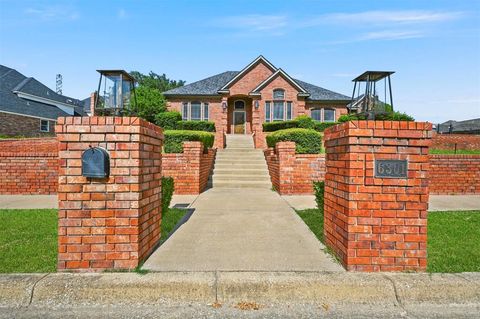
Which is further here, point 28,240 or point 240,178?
point 240,178

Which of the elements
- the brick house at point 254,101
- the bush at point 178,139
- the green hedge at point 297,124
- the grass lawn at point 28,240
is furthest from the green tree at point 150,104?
the grass lawn at point 28,240

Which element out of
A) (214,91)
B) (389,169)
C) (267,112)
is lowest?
(389,169)

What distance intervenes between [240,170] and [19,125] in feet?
74.7

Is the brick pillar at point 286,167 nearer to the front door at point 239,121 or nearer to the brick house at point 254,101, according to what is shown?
the brick house at point 254,101

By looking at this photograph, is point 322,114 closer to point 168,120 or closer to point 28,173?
point 168,120

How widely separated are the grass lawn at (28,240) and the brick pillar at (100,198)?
17.4 inches

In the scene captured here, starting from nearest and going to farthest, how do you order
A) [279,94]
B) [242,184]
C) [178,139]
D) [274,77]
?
[242,184] < [178,139] < [274,77] < [279,94]

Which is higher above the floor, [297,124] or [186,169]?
[297,124]

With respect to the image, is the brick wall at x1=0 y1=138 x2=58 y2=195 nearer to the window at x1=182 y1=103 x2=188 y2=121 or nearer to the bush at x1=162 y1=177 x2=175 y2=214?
the bush at x1=162 y1=177 x2=175 y2=214

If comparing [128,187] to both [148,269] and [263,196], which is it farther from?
[263,196]

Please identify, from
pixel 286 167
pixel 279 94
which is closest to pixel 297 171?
pixel 286 167

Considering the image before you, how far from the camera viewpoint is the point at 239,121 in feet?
76.1

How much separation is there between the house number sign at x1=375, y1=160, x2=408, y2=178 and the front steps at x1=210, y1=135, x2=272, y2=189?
6987 mm

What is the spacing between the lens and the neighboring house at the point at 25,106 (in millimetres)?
23281
